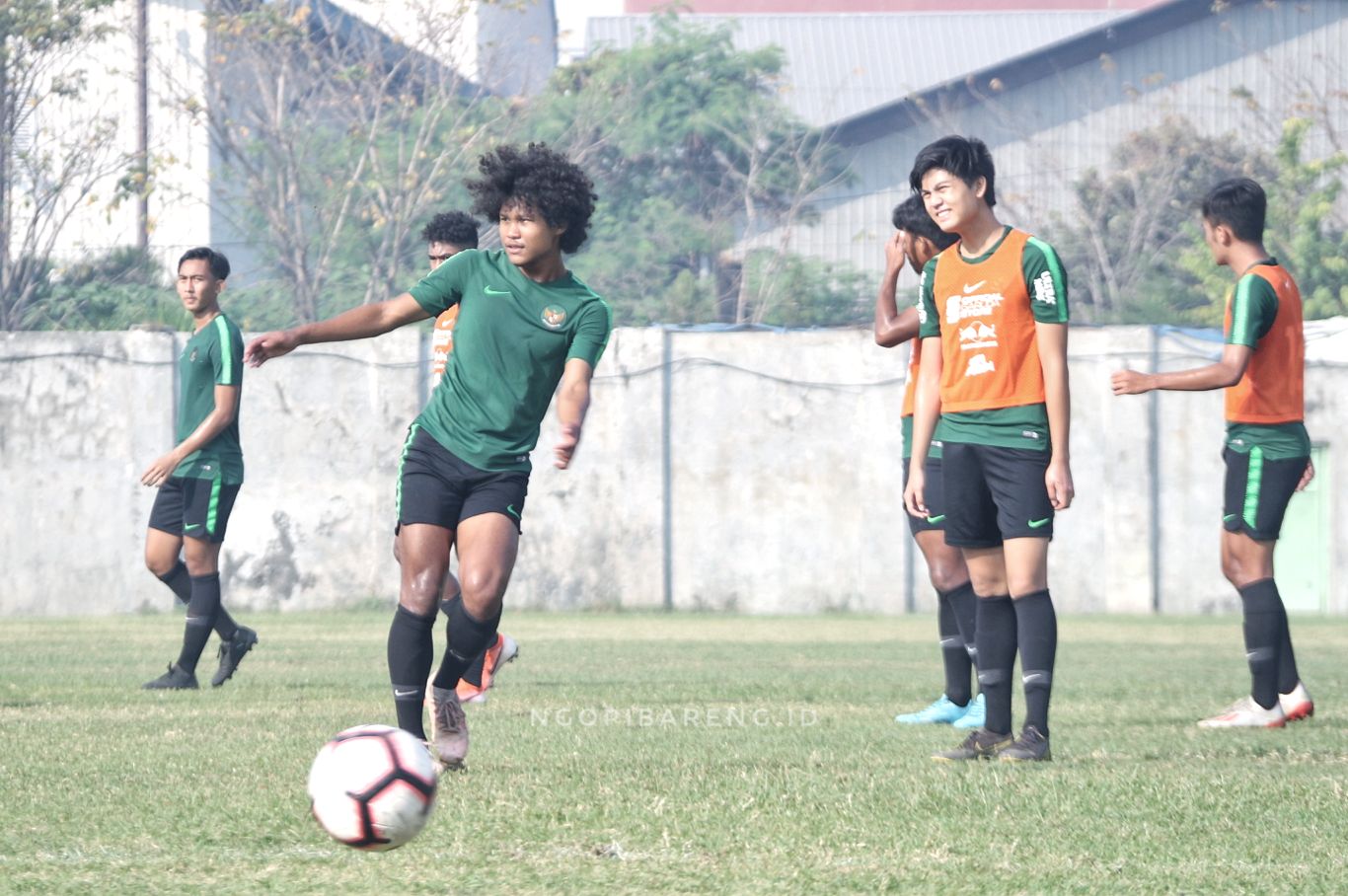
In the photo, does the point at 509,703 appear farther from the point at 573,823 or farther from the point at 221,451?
the point at 573,823

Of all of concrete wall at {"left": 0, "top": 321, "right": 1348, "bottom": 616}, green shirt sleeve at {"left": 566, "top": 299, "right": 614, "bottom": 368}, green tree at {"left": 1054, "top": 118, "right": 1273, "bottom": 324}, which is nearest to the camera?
green shirt sleeve at {"left": 566, "top": 299, "right": 614, "bottom": 368}

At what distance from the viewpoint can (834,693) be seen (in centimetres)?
945

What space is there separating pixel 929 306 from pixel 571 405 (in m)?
1.61

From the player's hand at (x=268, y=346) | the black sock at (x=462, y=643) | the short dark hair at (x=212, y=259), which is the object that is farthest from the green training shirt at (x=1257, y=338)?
the short dark hair at (x=212, y=259)

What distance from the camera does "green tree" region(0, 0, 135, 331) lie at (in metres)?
23.8

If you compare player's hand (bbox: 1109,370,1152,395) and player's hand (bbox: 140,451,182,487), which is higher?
player's hand (bbox: 1109,370,1152,395)

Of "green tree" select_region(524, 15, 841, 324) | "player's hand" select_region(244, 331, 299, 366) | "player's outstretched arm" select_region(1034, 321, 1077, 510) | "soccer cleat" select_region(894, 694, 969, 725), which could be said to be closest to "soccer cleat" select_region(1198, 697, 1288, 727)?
"soccer cleat" select_region(894, 694, 969, 725)

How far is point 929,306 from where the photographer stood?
280 inches

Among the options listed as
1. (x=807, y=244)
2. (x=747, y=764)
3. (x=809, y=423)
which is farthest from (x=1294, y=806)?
(x=807, y=244)

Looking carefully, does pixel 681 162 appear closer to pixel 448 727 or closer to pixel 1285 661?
pixel 1285 661

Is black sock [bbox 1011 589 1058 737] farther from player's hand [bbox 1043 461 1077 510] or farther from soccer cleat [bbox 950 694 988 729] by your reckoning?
soccer cleat [bbox 950 694 988 729]

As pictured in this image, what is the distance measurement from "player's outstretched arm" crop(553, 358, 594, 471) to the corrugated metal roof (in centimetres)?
3203

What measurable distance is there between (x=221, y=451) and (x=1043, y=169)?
25.8 m

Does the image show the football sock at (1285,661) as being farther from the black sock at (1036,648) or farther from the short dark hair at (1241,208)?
the black sock at (1036,648)
